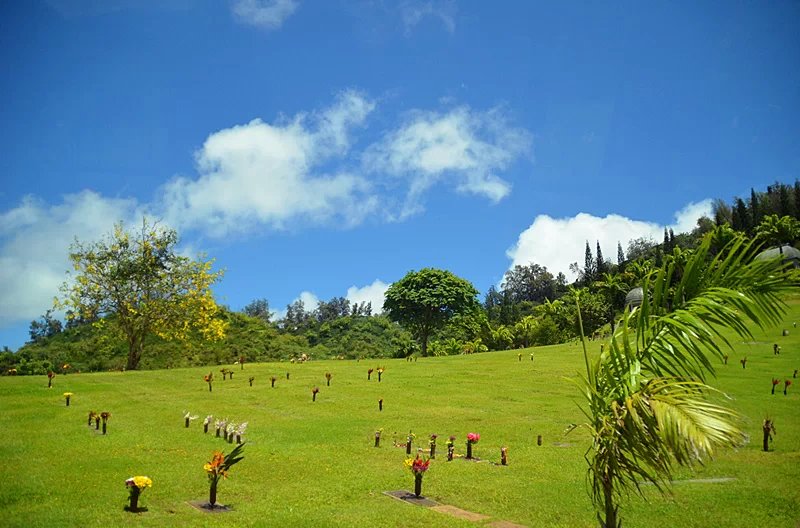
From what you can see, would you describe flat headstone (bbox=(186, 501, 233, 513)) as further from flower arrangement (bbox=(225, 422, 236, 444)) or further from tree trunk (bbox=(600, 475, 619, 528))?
tree trunk (bbox=(600, 475, 619, 528))

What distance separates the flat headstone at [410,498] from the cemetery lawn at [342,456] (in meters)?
0.49

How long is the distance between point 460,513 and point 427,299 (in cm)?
7689

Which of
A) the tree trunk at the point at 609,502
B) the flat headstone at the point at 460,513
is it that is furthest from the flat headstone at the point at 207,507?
the tree trunk at the point at 609,502

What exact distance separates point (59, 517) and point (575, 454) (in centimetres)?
2057

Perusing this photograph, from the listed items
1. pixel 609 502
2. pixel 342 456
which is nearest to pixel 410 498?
pixel 342 456

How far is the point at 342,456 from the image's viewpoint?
2478cm

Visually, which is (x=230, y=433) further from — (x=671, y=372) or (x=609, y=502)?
(x=671, y=372)

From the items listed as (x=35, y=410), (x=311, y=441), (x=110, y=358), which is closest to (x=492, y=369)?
(x=311, y=441)

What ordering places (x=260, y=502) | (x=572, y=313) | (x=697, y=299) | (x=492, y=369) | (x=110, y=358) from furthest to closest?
(x=572, y=313)
(x=110, y=358)
(x=492, y=369)
(x=260, y=502)
(x=697, y=299)

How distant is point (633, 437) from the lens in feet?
29.6

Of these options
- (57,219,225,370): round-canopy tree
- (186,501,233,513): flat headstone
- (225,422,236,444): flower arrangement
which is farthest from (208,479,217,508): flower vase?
(57,219,225,370): round-canopy tree

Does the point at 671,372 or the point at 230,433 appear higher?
the point at 671,372

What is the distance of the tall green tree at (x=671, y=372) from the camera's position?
28.2 feet

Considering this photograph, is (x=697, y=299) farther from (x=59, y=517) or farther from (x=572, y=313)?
(x=572, y=313)
